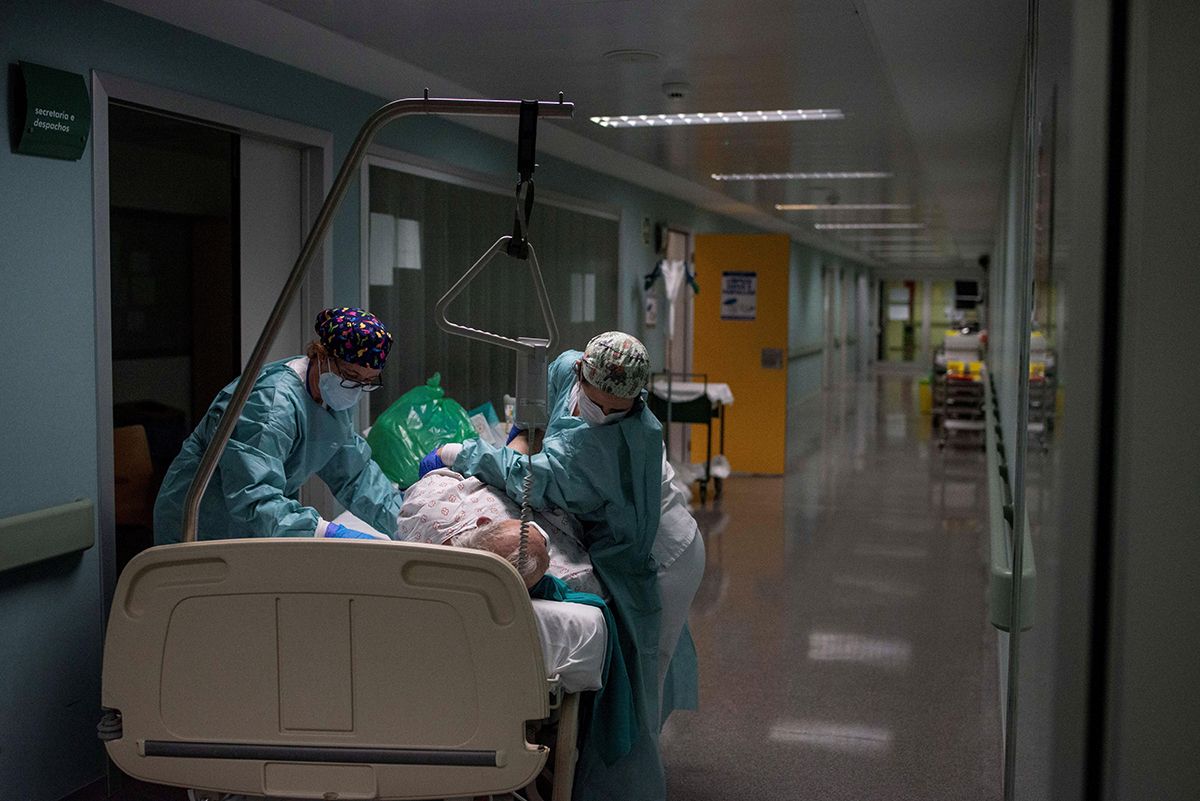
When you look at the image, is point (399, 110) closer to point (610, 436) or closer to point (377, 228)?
point (610, 436)

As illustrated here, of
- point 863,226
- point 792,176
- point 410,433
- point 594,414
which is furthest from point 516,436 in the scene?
point 863,226

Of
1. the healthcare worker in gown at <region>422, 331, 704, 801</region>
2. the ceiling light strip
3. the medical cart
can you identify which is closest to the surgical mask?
the healthcare worker in gown at <region>422, 331, 704, 801</region>

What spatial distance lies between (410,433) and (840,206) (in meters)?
6.98

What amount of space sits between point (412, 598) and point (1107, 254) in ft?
4.58

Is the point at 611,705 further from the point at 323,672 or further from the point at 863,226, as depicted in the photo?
the point at 863,226

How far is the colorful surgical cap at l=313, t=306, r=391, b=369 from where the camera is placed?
10.3 feet

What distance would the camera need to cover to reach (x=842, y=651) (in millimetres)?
5039

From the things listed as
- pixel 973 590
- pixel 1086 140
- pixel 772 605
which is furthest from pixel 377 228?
pixel 1086 140

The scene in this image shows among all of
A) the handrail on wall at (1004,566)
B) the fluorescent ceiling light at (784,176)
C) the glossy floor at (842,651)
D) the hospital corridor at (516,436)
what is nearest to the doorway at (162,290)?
the hospital corridor at (516,436)

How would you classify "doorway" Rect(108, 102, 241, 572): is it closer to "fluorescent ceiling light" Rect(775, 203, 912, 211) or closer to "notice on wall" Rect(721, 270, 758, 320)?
"notice on wall" Rect(721, 270, 758, 320)

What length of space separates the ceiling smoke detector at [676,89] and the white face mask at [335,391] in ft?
7.09

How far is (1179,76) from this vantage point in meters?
1.06

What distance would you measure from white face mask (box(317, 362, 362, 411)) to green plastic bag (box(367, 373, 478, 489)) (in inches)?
45.2

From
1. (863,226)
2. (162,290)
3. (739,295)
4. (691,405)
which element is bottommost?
(691,405)
